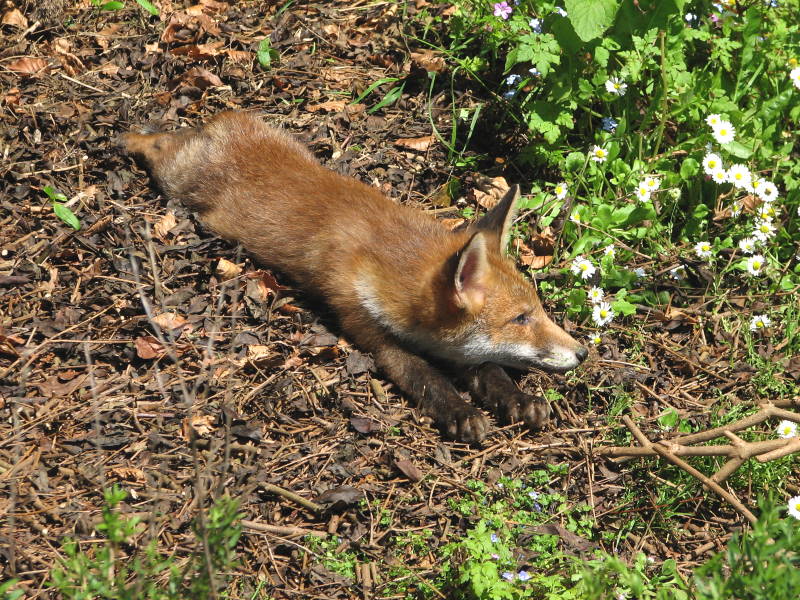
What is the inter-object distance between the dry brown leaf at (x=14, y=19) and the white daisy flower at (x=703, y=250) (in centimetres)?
610

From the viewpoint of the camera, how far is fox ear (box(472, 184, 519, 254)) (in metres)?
5.04

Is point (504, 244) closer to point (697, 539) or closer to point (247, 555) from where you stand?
point (697, 539)

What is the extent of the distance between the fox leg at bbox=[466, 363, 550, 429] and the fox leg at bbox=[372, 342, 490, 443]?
171mm

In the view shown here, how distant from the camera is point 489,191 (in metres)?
6.12

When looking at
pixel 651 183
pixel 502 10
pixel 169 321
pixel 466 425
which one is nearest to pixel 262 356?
pixel 169 321

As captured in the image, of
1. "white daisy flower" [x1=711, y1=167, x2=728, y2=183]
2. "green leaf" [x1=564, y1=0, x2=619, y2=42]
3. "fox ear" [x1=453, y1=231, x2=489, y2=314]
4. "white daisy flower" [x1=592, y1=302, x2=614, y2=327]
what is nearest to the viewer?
"fox ear" [x1=453, y1=231, x2=489, y2=314]

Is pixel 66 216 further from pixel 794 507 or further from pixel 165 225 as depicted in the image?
pixel 794 507

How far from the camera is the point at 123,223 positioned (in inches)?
222

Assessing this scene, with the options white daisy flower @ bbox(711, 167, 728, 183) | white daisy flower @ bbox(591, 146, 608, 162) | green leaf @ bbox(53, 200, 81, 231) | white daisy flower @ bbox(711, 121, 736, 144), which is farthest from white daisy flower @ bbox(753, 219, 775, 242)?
green leaf @ bbox(53, 200, 81, 231)

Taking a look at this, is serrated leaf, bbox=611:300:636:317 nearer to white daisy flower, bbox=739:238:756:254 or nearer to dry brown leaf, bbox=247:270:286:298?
white daisy flower, bbox=739:238:756:254

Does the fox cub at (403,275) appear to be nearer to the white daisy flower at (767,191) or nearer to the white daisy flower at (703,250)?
the white daisy flower at (703,250)

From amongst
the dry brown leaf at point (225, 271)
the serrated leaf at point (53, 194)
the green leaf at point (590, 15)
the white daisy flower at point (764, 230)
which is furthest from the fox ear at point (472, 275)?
the serrated leaf at point (53, 194)

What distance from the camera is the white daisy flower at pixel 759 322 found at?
527cm

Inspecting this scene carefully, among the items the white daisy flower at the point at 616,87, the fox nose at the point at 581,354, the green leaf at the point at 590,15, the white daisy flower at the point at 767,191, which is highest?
the green leaf at the point at 590,15
